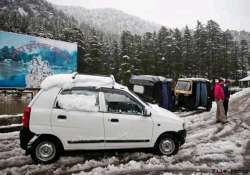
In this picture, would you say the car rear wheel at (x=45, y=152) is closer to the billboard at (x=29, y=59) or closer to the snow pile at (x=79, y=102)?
the snow pile at (x=79, y=102)

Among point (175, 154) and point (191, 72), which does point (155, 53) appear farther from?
point (175, 154)

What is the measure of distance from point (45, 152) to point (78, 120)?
3.24ft

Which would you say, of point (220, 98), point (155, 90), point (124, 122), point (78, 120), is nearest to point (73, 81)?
point (78, 120)

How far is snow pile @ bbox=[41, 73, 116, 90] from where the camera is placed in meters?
6.17

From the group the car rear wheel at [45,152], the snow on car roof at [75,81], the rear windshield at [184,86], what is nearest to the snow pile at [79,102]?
the snow on car roof at [75,81]

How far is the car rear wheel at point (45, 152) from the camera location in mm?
5879

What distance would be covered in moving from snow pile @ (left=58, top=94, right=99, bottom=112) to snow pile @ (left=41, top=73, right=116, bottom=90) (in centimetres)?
25

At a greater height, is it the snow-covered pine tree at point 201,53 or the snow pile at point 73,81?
the snow-covered pine tree at point 201,53

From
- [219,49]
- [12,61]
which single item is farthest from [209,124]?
[219,49]

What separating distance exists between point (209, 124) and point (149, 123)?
590cm

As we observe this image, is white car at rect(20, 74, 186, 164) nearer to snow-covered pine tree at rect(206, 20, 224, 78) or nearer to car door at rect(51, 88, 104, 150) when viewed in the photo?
car door at rect(51, 88, 104, 150)

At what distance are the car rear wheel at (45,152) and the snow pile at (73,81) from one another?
4.01 feet

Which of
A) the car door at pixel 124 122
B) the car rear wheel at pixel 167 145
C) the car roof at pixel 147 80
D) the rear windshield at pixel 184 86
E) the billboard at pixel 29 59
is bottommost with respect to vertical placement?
the car rear wheel at pixel 167 145

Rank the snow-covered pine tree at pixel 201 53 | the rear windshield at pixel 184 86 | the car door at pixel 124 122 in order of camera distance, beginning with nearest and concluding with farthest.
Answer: the car door at pixel 124 122, the rear windshield at pixel 184 86, the snow-covered pine tree at pixel 201 53
